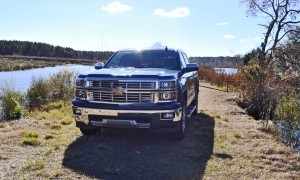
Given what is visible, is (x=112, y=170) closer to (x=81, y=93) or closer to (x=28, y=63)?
(x=81, y=93)

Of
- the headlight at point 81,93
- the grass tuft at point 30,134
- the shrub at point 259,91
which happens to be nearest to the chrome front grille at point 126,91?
the headlight at point 81,93

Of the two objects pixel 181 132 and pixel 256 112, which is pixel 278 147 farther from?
pixel 256 112

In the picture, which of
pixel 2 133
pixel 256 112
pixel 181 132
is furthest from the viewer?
pixel 256 112

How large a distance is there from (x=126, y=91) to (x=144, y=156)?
1175mm

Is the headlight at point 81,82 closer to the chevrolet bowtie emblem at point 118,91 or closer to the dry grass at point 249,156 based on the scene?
the chevrolet bowtie emblem at point 118,91

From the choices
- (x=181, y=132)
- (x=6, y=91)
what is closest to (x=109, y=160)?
(x=181, y=132)

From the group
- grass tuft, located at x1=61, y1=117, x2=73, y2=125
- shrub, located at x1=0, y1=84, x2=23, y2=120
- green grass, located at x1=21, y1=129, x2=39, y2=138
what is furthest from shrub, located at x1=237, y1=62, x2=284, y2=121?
shrub, located at x1=0, y1=84, x2=23, y2=120

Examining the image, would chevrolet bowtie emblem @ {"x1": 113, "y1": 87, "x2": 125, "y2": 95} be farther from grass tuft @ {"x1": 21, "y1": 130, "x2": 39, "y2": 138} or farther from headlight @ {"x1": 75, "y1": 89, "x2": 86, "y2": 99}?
grass tuft @ {"x1": 21, "y1": 130, "x2": 39, "y2": 138}

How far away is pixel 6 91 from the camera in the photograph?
9.33 m

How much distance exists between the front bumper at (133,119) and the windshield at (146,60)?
1.61 metres

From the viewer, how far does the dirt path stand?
4719mm

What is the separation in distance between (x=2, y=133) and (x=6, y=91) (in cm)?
266

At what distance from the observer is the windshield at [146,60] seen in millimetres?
7117

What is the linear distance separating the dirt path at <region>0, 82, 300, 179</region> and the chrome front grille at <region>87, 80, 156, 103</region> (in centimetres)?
70
